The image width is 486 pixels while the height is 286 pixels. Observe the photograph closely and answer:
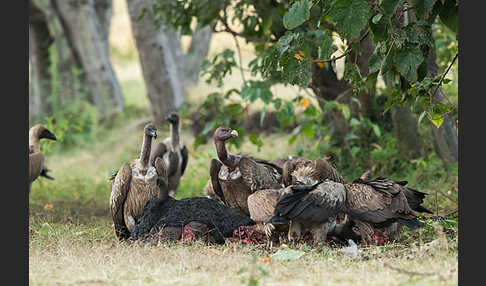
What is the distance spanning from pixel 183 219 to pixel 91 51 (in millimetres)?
11279

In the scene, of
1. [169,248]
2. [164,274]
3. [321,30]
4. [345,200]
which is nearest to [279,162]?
[321,30]

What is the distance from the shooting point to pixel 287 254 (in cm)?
548

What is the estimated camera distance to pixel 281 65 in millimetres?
5695

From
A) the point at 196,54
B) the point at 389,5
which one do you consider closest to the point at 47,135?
the point at 389,5

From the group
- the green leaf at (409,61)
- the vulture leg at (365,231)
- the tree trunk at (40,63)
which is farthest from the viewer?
the tree trunk at (40,63)

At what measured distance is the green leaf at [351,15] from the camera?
486 centimetres

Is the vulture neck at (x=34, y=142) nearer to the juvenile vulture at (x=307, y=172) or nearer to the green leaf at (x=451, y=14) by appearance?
the juvenile vulture at (x=307, y=172)

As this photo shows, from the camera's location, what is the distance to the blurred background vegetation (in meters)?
8.56

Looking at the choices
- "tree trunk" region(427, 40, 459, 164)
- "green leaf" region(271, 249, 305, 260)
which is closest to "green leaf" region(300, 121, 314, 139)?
"tree trunk" region(427, 40, 459, 164)

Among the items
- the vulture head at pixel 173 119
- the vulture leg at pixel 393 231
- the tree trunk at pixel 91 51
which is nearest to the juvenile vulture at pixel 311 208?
the vulture leg at pixel 393 231

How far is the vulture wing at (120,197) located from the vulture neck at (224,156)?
90 centimetres

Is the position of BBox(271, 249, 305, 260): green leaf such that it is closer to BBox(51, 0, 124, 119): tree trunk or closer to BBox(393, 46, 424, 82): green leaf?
BBox(393, 46, 424, 82): green leaf

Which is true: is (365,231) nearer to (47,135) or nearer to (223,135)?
(223,135)

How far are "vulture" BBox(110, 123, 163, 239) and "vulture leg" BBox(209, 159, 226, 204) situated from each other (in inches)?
25.4
